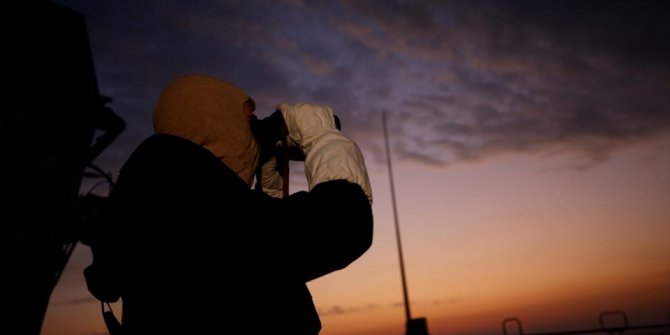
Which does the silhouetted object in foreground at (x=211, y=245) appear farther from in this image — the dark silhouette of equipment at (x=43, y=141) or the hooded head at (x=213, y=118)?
the dark silhouette of equipment at (x=43, y=141)

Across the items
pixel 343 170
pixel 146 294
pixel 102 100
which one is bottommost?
pixel 146 294

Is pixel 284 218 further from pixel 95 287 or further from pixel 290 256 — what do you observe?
pixel 95 287

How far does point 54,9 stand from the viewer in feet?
25.0

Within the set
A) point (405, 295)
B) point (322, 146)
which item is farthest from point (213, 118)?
point (405, 295)

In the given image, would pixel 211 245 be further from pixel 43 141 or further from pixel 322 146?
pixel 43 141

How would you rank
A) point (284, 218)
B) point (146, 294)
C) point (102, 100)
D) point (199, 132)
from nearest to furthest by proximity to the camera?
point (284, 218) < point (146, 294) < point (199, 132) < point (102, 100)

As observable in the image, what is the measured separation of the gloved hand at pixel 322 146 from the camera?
3.16 feet

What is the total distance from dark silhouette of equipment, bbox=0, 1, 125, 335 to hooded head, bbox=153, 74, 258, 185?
4850 millimetres

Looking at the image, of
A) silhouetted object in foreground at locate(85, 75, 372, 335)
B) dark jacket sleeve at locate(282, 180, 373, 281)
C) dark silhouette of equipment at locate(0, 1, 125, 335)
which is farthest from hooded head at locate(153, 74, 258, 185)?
dark silhouette of equipment at locate(0, 1, 125, 335)

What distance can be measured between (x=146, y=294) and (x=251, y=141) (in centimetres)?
54

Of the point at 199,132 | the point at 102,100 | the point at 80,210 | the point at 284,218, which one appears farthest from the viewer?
the point at 80,210

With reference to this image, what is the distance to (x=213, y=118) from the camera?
1216 millimetres

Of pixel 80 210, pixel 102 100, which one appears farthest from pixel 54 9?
pixel 80 210

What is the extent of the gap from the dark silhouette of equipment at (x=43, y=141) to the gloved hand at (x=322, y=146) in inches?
202
